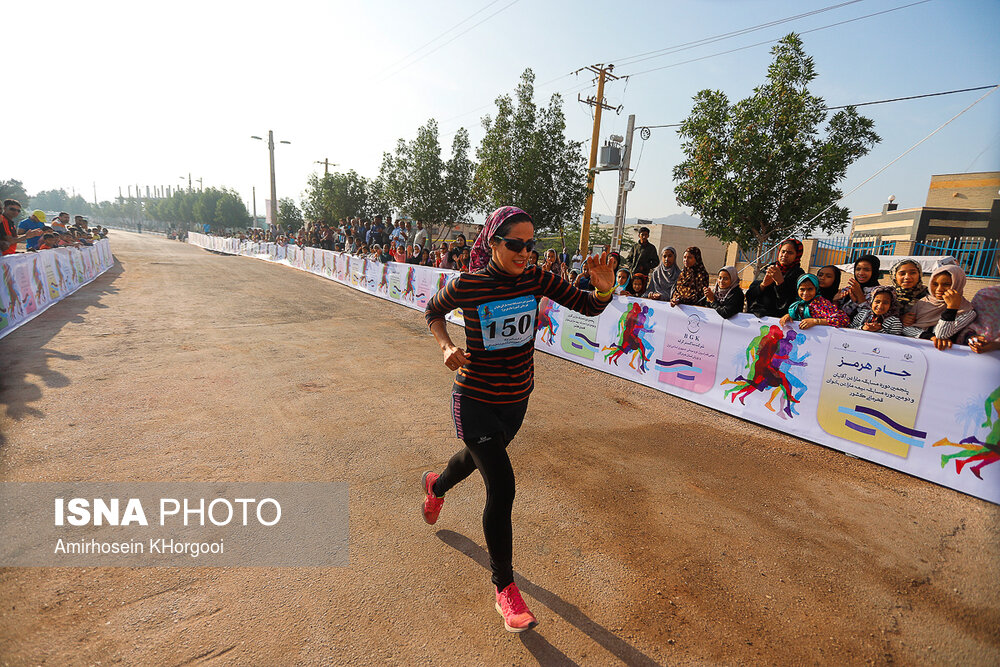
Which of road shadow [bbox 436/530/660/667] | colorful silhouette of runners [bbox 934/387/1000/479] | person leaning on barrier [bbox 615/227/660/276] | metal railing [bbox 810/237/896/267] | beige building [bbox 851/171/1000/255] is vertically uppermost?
beige building [bbox 851/171/1000/255]

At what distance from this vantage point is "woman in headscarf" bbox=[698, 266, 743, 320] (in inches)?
237

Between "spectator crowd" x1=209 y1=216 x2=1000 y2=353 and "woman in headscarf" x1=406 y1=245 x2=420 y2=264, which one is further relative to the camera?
"woman in headscarf" x1=406 y1=245 x2=420 y2=264

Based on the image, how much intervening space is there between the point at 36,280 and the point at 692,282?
13255mm

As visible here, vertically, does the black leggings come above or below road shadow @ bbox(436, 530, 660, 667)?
above

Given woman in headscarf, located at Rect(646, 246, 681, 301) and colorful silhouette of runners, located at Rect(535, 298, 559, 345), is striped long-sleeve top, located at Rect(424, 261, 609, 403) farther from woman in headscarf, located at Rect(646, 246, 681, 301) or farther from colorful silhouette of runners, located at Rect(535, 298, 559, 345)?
colorful silhouette of runners, located at Rect(535, 298, 559, 345)

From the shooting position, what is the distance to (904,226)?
22.0 m

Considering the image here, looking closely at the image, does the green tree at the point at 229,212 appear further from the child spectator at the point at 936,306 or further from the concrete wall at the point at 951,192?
the child spectator at the point at 936,306

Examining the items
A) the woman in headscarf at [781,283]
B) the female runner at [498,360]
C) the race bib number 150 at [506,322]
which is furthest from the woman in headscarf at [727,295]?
the race bib number 150 at [506,322]

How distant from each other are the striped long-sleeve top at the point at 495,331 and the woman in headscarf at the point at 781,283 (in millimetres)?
4413

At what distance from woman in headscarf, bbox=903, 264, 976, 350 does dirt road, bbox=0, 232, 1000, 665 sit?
145cm

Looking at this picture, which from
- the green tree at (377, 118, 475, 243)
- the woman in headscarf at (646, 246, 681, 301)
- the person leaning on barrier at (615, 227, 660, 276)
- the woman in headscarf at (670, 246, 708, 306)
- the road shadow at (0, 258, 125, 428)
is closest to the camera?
the road shadow at (0, 258, 125, 428)

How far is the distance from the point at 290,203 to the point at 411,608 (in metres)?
69.9

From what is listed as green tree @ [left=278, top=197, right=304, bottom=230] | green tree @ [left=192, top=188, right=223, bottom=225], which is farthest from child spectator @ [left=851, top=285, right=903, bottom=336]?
green tree @ [left=192, top=188, right=223, bottom=225]

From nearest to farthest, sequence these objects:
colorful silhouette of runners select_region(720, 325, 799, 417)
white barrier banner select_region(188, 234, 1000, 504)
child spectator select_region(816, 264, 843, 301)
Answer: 1. white barrier banner select_region(188, 234, 1000, 504)
2. child spectator select_region(816, 264, 843, 301)
3. colorful silhouette of runners select_region(720, 325, 799, 417)
